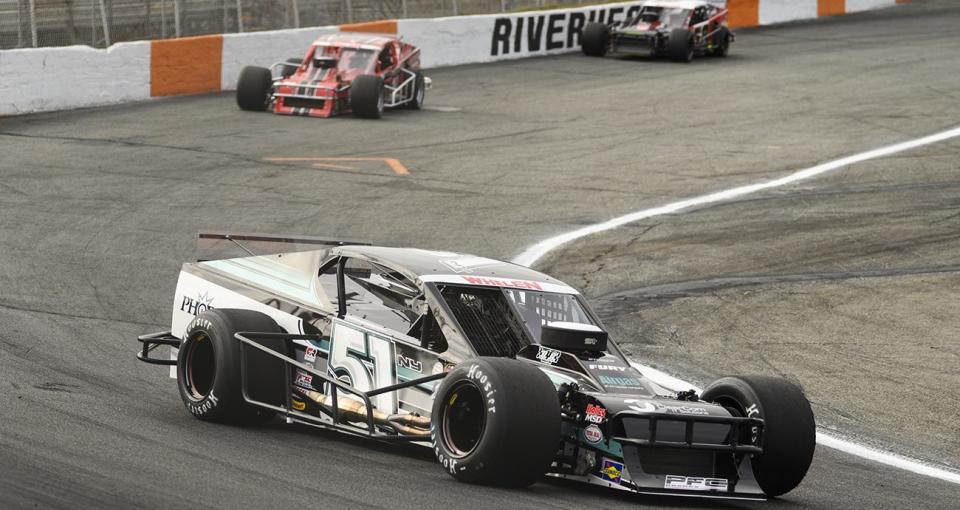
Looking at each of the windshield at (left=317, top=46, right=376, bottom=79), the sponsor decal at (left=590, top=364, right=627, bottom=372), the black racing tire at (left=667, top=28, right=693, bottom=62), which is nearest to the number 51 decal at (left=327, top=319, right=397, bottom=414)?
the sponsor decal at (left=590, top=364, right=627, bottom=372)

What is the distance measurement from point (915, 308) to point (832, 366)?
215cm

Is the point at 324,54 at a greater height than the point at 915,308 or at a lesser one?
greater

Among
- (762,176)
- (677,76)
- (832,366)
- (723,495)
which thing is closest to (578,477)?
(723,495)

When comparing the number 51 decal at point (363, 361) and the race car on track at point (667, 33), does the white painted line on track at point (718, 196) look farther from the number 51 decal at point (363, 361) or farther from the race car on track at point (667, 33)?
the race car on track at point (667, 33)

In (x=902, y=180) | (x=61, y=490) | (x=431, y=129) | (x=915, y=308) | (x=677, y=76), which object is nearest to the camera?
(x=61, y=490)

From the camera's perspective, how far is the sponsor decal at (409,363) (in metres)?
8.14

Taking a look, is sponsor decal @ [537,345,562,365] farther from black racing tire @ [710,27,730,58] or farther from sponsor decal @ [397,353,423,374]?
black racing tire @ [710,27,730,58]

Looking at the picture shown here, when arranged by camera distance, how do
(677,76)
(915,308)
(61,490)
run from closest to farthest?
1. (61,490)
2. (915,308)
3. (677,76)

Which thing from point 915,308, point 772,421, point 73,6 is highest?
point 73,6

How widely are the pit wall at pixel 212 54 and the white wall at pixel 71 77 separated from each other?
0.05 ft

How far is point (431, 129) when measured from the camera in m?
23.5

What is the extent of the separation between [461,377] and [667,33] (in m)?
25.9

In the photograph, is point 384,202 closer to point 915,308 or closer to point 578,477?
point 915,308

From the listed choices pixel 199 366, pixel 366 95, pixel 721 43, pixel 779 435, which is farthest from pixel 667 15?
pixel 779 435
